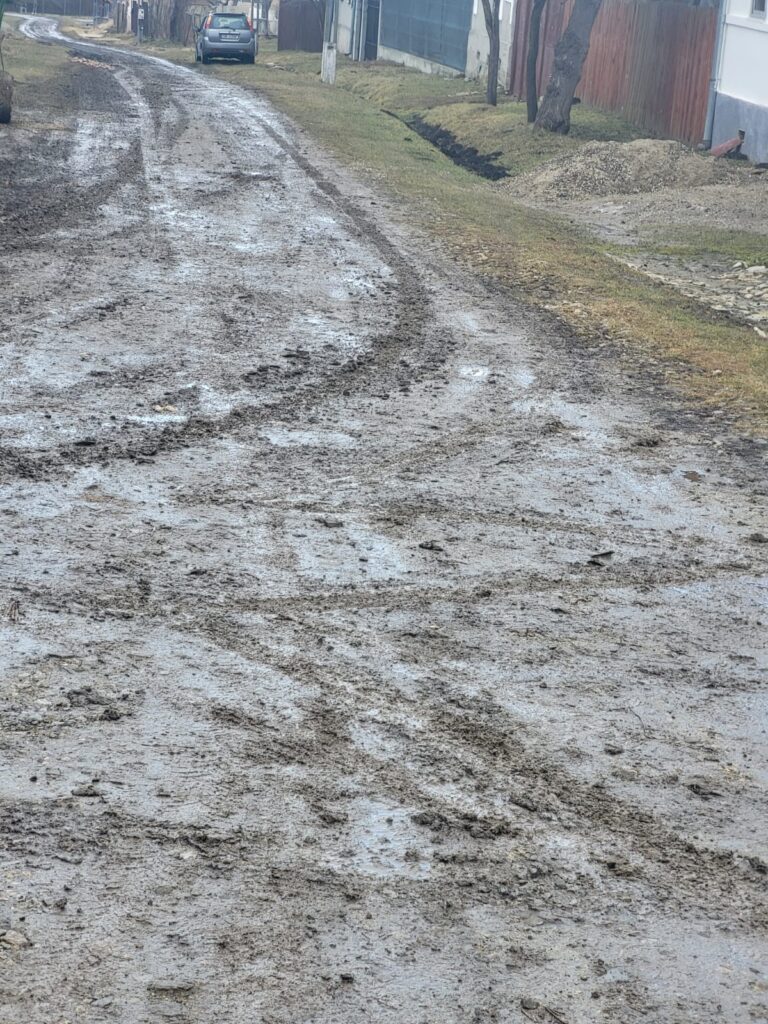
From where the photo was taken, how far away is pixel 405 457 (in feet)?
25.2

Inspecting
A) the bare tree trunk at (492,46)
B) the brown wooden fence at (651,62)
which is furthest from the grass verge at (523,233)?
the brown wooden fence at (651,62)

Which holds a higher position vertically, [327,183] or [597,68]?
[597,68]

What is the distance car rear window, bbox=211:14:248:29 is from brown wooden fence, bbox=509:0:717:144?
1404 cm

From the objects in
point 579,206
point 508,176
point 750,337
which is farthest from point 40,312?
point 508,176

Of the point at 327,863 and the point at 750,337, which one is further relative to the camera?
the point at 750,337

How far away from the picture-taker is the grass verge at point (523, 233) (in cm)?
1053

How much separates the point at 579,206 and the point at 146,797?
17.1 metres

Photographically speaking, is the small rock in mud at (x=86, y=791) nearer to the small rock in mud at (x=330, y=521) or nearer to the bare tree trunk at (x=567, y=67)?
the small rock in mud at (x=330, y=521)

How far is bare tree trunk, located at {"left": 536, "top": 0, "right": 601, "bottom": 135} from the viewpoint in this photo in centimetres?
2596

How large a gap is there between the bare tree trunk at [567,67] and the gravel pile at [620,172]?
15.7 ft

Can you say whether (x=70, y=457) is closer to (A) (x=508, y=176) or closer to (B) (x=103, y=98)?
(A) (x=508, y=176)

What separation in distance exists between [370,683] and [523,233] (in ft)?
40.0

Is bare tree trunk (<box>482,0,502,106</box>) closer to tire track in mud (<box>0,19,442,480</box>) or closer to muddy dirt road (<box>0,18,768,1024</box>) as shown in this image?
tire track in mud (<box>0,19,442,480</box>)

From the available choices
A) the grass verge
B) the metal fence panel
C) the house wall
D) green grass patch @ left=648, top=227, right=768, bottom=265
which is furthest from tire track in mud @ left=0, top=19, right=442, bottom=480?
the house wall
